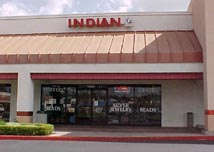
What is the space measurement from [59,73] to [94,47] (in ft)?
8.65

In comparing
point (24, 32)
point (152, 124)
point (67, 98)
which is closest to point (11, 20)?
point (24, 32)

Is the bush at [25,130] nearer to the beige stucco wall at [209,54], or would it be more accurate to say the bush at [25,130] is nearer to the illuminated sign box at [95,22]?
the beige stucco wall at [209,54]

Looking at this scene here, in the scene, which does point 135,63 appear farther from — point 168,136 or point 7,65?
point 7,65

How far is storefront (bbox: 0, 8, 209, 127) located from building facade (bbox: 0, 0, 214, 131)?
54 millimetres

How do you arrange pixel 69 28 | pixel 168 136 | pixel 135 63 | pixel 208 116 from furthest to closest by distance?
1. pixel 69 28
2. pixel 135 63
3. pixel 208 116
4. pixel 168 136

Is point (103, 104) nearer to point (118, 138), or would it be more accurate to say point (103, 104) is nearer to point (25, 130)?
point (25, 130)

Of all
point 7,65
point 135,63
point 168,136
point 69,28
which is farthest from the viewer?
point 69,28

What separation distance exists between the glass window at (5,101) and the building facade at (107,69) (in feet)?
0.22

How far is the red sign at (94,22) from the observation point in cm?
2420

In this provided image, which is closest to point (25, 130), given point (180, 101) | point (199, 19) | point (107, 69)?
point (107, 69)

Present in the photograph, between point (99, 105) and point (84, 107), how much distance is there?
3.34 feet

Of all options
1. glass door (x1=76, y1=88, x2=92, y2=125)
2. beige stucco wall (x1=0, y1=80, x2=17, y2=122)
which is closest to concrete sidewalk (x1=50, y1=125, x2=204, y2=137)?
glass door (x1=76, y1=88, x2=92, y2=125)

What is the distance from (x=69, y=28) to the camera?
24.8 metres

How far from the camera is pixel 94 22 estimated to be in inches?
962
